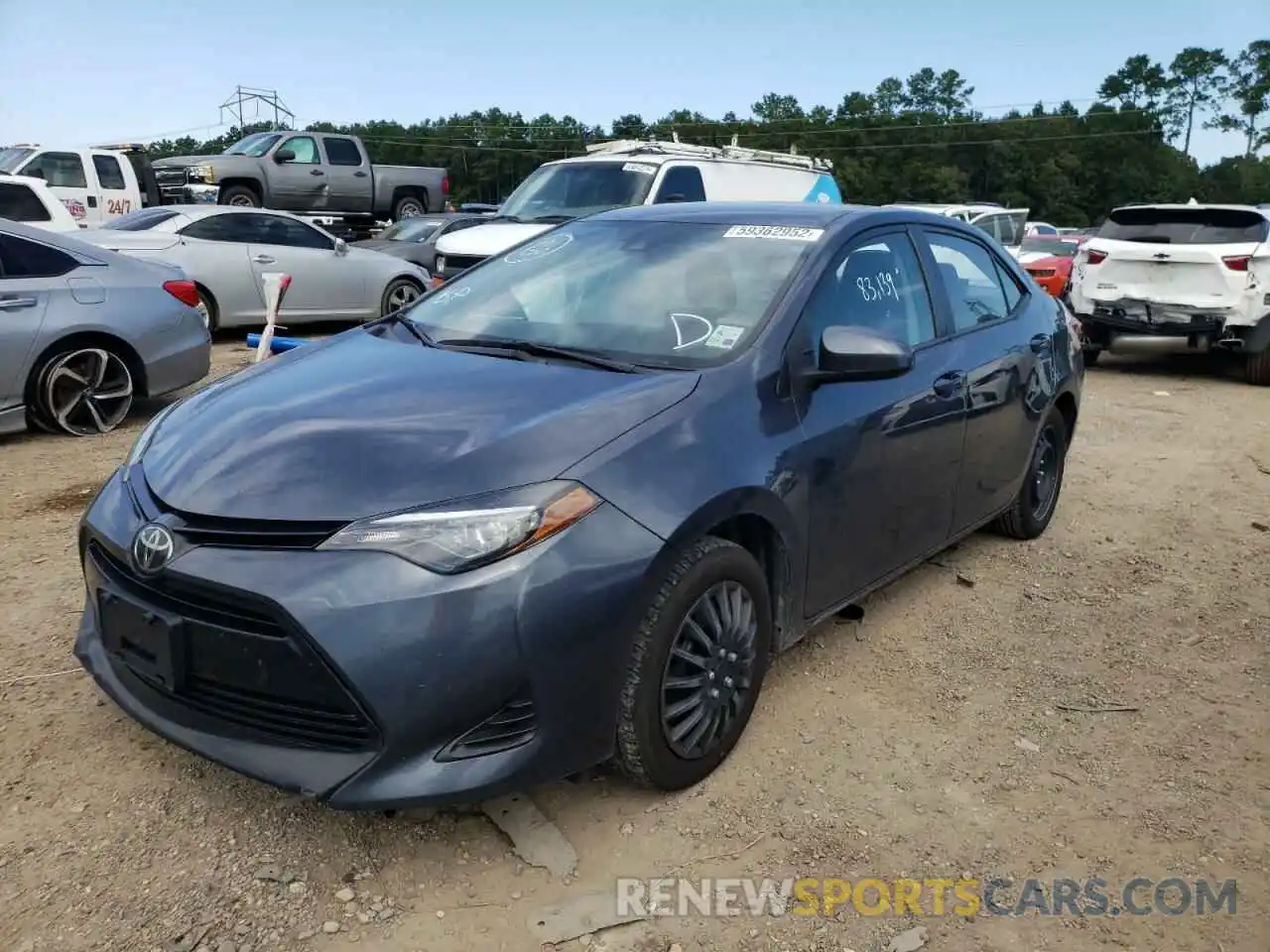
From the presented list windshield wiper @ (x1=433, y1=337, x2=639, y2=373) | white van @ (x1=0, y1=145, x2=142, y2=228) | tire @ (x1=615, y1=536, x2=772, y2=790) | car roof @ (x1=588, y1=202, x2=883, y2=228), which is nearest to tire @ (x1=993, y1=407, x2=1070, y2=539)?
car roof @ (x1=588, y1=202, x2=883, y2=228)

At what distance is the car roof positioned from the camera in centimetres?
375

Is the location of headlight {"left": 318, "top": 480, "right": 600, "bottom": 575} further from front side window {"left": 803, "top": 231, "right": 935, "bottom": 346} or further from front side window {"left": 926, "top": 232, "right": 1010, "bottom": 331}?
front side window {"left": 926, "top": 232, "right": 1010, "bottom": 331}

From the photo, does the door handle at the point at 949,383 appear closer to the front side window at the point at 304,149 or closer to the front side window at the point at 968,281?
the front side window at the point at 968,281

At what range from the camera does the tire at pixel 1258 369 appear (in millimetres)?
9992

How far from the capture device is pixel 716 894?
2.55 meters

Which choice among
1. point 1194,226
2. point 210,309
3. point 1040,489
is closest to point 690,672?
point 1040,489

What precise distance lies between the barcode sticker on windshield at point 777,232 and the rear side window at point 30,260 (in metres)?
5.11

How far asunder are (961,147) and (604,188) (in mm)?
82334

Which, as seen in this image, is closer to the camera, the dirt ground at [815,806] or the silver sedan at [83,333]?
the dirt ground at [815,806]

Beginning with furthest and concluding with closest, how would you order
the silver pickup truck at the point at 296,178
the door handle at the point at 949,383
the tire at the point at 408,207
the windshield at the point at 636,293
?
the tire at the point at 408,207 < the silver pickup truck at the point at 296,178 < the door handle at the point at 949,383 < the windshield at the point at 636,293

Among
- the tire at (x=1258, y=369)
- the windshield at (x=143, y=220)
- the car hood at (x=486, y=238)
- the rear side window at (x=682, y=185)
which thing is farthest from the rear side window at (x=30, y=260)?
the tire at (x=1258, y=369)

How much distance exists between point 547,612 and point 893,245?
2296 mm

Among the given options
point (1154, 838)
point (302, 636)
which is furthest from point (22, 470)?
point (1154, 838)

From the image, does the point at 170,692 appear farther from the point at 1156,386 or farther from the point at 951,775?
the point at 1156,386
